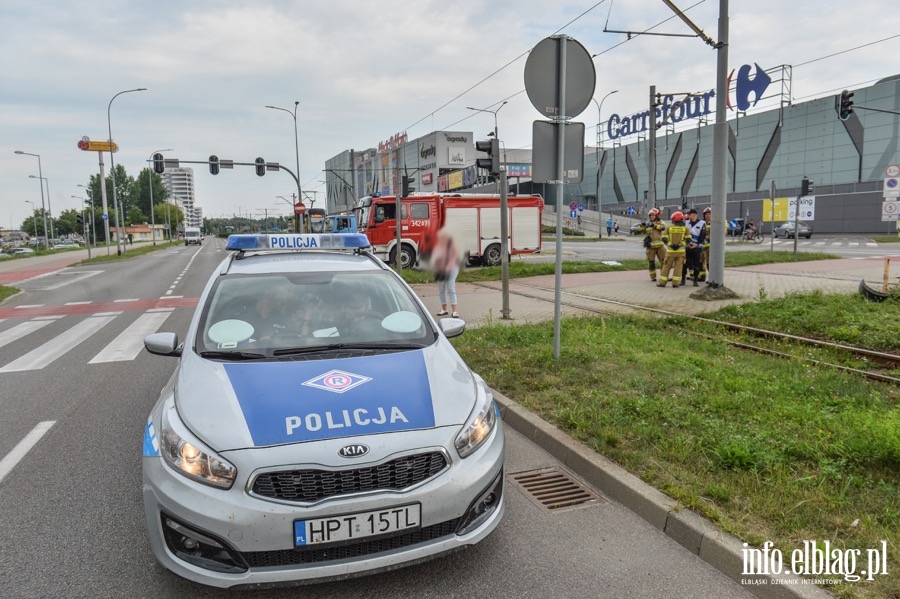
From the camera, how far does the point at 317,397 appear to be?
2918 mm

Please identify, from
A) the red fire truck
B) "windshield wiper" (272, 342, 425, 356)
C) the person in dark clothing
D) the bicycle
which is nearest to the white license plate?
"windshield wiper" (272, 342, 425, 356)

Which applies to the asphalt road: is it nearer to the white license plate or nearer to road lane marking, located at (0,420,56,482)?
road lane marking, located at (0,420,56,482)

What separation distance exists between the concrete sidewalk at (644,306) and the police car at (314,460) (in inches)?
39.6

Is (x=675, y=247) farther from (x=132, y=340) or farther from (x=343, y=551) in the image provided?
(x=343, y=551)

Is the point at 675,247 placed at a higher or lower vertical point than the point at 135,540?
higher

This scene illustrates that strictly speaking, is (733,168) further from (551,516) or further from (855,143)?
(551,516)

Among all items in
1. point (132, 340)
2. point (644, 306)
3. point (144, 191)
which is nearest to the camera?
point (132, 340)

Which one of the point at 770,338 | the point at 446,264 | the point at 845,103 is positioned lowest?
the point at 770,338

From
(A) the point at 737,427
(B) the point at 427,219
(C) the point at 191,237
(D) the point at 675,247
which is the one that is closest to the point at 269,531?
(A) the point at 737,427

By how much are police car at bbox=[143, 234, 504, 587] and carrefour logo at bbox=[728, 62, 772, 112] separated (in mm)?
43417

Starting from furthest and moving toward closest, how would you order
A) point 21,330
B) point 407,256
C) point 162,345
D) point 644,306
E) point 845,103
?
point 407,256 → point 845,103 → point 644,306 → point 21,330 → point 162,345

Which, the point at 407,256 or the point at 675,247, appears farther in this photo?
the point at 407,256

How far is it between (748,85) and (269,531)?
46220 mm

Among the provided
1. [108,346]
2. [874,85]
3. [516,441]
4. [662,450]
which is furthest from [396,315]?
[874,85]
